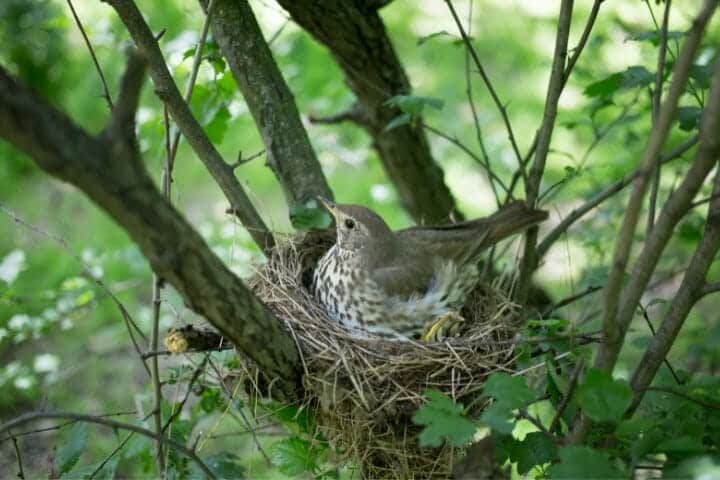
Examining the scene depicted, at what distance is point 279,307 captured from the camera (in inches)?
119

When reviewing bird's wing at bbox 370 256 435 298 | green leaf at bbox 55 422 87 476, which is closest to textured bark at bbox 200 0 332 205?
bird's wing at bbox 370 256 435 298

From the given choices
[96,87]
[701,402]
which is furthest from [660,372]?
[96,87]

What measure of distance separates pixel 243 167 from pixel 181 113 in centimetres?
370

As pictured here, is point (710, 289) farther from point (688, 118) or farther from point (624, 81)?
point (624, 81)

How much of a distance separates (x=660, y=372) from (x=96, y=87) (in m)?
5.32

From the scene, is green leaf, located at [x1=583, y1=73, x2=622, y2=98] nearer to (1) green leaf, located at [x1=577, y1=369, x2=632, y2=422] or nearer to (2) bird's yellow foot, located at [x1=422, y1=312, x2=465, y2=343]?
(2) bird's yellow foot, located at [x1=422, y1=312, x2=465, y2=343]

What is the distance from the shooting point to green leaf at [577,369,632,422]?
176 cm

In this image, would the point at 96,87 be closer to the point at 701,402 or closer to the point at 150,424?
the point at 150,424

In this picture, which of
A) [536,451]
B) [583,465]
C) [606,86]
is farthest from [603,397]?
[606,86]

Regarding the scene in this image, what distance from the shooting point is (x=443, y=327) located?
3.20 meters

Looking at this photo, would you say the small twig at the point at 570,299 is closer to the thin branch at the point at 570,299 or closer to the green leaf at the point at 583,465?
the thin branch at the point at 570,299

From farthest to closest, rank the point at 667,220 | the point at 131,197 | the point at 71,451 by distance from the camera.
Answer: the point at 71,451, the point at 667,220, the point at 131,197

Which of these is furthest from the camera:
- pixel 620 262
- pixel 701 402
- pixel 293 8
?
pixel 293 8

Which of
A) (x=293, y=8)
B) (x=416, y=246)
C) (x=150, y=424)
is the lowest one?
(x=150, y=424)
